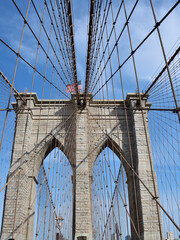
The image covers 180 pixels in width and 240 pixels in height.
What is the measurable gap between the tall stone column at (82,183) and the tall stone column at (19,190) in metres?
1.98

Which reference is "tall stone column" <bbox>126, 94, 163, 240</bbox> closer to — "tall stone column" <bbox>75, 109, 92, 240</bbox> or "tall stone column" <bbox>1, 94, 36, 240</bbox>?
"tall stone column" <bbox>75, 109, 92, 240</bbox>

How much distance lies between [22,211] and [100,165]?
406 cm

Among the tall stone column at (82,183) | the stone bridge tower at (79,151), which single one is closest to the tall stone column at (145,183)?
the stone bridge tower at (79,151)

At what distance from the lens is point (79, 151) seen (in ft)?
37.6

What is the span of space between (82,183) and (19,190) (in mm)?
2558

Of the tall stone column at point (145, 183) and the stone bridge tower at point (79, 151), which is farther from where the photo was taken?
the stone bridge tower at point (79, 151)

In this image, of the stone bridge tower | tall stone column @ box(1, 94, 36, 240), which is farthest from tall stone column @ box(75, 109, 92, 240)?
tall stone column @ box(1, 94, 36, 240)

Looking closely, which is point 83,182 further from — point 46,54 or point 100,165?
point 46,54

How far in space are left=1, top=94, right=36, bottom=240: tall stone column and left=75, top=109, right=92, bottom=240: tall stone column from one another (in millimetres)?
1984

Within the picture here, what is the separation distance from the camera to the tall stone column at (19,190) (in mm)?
9758

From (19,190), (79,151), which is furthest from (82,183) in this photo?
(19,190)

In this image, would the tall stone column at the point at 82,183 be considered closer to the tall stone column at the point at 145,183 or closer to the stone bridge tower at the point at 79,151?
the stone bridge tower at the point at 79,151

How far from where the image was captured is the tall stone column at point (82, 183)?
9.95m

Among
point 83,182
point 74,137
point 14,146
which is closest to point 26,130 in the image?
point 14,146
